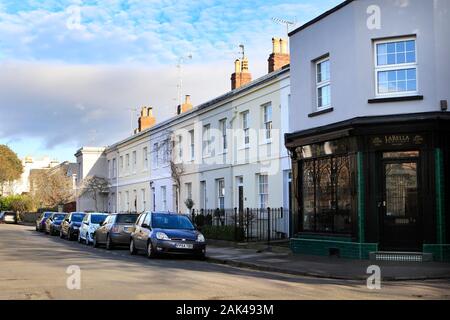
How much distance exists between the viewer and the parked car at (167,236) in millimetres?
18859

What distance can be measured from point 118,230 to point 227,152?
25.1 ft

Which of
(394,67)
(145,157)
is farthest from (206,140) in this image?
(394,67)

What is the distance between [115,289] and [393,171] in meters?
9.38

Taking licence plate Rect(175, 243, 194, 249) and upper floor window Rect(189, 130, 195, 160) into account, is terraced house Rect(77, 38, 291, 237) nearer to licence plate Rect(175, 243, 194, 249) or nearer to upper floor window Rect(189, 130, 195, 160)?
upper floor window Rect(189, 130, 195, 160)

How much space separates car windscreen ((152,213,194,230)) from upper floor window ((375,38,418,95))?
7534 mm

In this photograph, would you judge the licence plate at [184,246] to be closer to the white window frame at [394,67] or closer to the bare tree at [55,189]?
the white window frame at [394,67]

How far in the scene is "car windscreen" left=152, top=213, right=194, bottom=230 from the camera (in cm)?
1985

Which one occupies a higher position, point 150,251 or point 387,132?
point 387,132

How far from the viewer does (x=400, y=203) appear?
1708 centimetres

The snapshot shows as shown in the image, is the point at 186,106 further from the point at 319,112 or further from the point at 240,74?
the point at 319,112

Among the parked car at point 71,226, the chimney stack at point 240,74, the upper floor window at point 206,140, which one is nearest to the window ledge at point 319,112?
the chimney stack at point 240,74

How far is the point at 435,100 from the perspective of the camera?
16984mm

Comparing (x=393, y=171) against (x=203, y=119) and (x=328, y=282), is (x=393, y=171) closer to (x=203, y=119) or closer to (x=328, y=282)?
Answer: (x=328, y=282)
